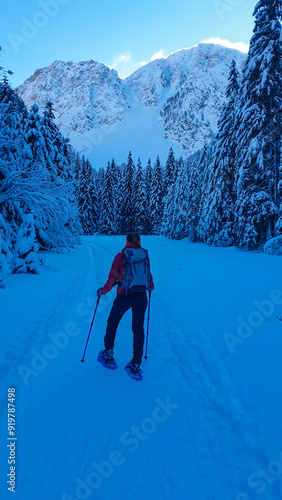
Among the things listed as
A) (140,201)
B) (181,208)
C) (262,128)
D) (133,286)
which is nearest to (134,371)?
(133,286)

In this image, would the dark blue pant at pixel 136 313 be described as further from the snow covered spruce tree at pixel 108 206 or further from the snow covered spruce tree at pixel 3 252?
the snow covered spruce tree at pixel 108 206

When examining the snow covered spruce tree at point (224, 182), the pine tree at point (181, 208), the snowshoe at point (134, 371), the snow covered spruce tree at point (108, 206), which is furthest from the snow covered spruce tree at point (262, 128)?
the snow covered spruce tree at point (108, 206)

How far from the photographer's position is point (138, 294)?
373 cm

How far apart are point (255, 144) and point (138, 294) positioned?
1482 centimetres

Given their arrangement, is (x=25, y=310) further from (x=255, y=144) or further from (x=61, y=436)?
(x=255, y=144)

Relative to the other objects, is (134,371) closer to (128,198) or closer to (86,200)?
(86,200)

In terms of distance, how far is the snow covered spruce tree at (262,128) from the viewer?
14922mm

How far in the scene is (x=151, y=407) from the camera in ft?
10.1

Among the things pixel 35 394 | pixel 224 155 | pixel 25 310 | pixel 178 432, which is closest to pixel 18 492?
pixel 35 394

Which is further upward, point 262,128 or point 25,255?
point 262,128

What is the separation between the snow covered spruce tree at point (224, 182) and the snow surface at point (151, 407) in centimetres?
1541

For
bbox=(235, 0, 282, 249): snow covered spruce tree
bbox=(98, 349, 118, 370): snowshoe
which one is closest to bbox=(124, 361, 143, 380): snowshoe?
bbox=(98, 349, 118, 370): snowshoe

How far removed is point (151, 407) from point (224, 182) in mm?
20676

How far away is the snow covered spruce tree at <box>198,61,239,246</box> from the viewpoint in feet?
68.0
